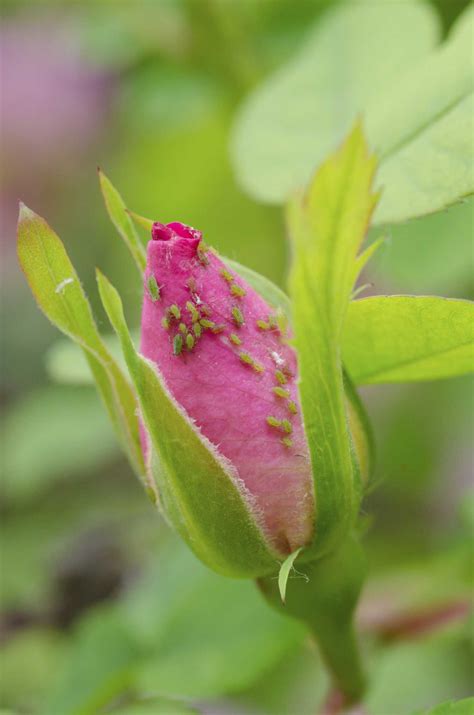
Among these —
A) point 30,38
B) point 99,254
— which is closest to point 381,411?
point 99,254

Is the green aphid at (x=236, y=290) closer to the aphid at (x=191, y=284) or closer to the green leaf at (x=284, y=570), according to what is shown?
the aphid at (x=191, y=284)

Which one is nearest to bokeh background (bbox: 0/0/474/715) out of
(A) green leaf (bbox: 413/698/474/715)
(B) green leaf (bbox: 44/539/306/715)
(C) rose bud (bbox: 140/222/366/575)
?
(B) green leaf (bbox: 44/539/306/715)

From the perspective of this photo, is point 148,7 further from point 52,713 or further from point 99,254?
point 52,713

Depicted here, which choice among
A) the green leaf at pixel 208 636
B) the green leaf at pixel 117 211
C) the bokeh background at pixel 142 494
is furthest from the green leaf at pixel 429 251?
the green leaf at pixel 117 211

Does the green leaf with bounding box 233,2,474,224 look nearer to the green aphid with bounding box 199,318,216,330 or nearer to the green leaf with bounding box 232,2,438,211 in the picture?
the green leaf with bounding box 232,2,438,211

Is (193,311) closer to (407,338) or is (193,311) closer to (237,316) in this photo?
(237,316)

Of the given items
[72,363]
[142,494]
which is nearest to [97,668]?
[72,363]
